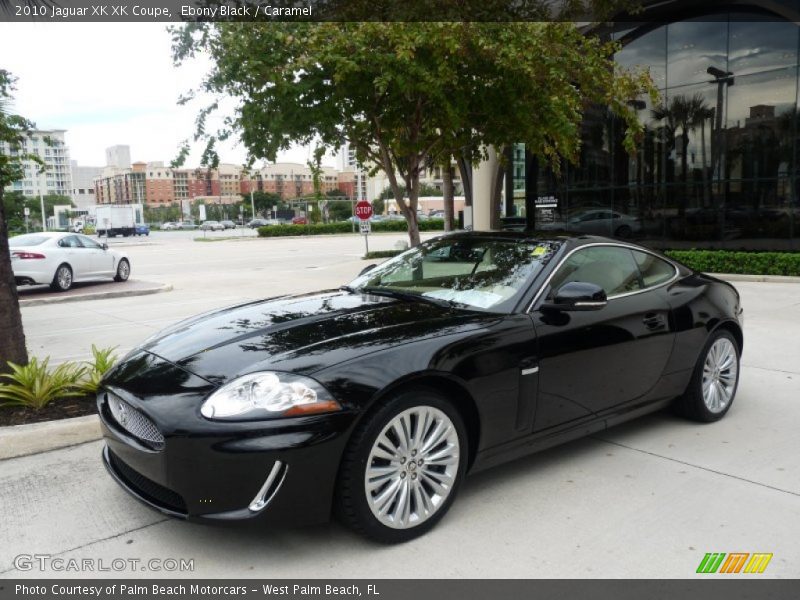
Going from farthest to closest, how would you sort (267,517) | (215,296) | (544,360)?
(215,296), (544,360), (267,517)

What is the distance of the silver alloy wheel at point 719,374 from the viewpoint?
4.98 meters

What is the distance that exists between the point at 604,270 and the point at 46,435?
387cm

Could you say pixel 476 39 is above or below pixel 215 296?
above

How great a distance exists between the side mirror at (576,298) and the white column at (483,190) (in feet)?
70.9

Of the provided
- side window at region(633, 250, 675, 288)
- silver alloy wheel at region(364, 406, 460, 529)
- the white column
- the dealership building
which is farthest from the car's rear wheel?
silver alloy wheel at region(364, 406, 460, 529)

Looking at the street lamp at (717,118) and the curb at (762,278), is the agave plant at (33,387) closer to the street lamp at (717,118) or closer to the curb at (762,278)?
the curb at (762,278)

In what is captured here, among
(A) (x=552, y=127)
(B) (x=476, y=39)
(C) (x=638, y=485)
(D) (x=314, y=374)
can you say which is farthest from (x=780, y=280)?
(D) (x=314, y=374)

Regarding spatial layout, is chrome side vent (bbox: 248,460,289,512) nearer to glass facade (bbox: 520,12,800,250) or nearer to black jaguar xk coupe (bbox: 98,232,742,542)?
black jaguar xk coupe (bbox: 98,232,742,542)

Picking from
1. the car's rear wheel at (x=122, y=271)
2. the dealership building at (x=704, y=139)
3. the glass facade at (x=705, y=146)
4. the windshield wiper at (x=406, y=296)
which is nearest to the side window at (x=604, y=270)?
the windshield wiper at (x=406, y=296)

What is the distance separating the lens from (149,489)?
3252mm

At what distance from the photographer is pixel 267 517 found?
295 cm

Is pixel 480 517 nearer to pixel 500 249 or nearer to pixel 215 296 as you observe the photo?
pixel 500 249

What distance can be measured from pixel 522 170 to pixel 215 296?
1379 centimetres
